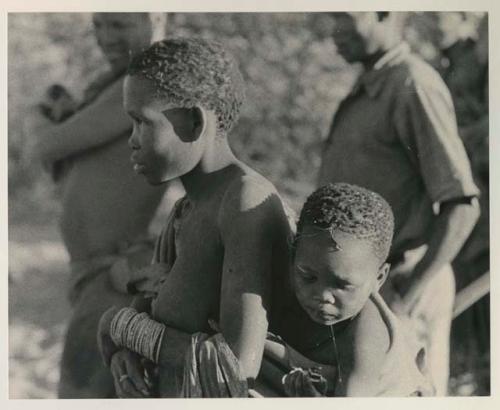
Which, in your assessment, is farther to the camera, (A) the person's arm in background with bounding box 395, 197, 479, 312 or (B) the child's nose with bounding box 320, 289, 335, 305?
(A) the person's arm in background with bounding box 395, 197, 479, 312

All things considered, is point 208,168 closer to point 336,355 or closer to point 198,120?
point 198,120

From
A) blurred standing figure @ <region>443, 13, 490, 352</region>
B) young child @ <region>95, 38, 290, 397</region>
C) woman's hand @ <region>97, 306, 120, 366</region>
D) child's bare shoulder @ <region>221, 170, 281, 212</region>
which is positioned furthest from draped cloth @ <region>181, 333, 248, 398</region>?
blurred standing figure @ <region>443, 13, 490, 352</region>

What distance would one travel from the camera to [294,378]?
2006 millimetres

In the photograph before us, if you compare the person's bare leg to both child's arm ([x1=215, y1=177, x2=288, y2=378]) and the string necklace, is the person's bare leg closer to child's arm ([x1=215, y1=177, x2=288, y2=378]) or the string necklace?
child's arm ([x1=215, y1=177, x2=288, y2=378])

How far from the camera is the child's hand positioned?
2004 millimetres

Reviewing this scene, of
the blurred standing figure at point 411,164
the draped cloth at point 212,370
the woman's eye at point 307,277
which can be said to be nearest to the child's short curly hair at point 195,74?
the blurred standing figure at point 411,164

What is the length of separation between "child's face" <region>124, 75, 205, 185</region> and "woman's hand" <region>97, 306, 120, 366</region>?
0.31 meters

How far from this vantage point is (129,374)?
2.01 meters

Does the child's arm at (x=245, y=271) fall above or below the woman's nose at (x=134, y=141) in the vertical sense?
below

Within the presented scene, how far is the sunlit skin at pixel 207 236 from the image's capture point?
1961 mm

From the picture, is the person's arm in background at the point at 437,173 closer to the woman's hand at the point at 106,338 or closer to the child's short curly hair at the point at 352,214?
the child's short curly hair at the point at 352,214

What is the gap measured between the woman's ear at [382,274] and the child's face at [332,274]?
12 mm

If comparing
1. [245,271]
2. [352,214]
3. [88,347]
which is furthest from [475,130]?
[88,347]

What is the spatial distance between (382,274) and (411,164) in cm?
25
